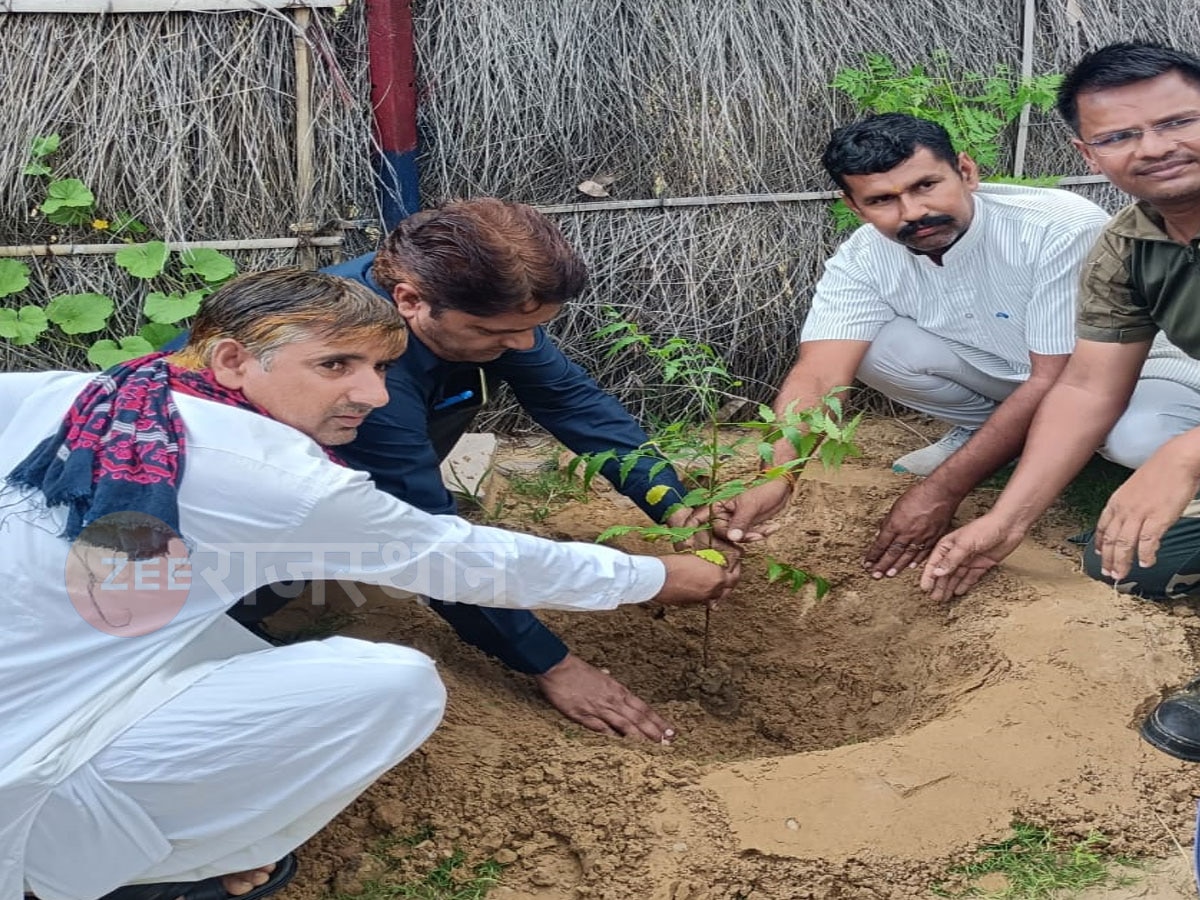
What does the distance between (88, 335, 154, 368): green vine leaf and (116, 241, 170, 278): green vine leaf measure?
0.23 metres

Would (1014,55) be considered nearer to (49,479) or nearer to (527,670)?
(527,670)

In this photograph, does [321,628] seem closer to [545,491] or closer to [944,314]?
[545,491]

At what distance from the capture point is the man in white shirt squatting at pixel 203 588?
6.53 ft

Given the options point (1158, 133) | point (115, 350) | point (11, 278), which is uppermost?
point (1158, 133)

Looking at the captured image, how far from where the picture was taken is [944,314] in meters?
3.82

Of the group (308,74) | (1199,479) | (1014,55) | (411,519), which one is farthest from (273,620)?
(1014,55)

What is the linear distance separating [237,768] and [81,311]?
2649 mm

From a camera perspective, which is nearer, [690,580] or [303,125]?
[690,580]

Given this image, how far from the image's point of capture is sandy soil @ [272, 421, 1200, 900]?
2.40m

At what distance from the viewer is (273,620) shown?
3.38 metres

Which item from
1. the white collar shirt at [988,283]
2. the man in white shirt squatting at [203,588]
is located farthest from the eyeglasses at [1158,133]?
the man in white shirt squatting at [203,588]

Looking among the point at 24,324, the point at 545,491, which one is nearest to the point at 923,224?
the point at 545,491

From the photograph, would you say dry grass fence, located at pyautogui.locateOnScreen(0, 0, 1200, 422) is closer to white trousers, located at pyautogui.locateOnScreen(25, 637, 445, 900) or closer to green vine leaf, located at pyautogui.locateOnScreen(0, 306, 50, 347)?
green vine leaf, located at pyautogui.locateOnScreen(0, 306, 50, 347)

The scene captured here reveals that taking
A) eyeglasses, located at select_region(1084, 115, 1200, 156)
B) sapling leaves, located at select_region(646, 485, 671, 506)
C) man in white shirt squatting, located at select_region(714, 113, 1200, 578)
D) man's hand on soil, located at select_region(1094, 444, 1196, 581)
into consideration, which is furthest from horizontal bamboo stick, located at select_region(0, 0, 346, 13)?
man's hand on soil, located at select_region(1094, 444, 1196, 581)
